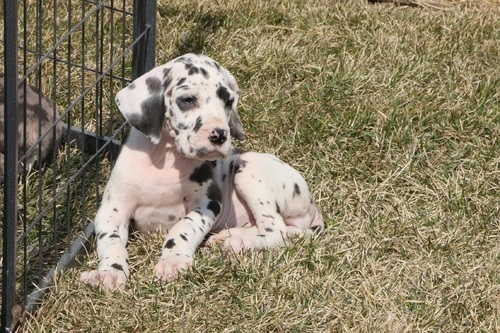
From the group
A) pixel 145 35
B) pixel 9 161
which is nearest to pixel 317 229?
pixel 145 35

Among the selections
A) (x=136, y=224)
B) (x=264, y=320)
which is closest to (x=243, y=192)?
(x=136, y=224)

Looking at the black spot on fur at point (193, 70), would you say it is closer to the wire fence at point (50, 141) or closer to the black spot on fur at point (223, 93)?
the black spot on fur at point (223, 93)

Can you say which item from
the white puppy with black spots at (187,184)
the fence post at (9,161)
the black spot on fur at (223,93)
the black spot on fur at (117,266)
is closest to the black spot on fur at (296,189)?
the white puppy with black spots at (187,184)

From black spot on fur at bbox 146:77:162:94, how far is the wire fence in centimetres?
21

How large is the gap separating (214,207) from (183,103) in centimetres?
57

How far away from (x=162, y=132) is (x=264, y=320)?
1106mm

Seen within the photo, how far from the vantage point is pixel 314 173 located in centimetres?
619

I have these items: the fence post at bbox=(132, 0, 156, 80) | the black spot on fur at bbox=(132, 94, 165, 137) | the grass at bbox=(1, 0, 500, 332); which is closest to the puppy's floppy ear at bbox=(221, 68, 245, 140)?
the black spot on fur at bbox=(132, 94, 165, 137)

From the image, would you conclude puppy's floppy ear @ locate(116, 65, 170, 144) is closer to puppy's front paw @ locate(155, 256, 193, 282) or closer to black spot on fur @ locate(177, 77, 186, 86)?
black spot on fur @ locate(177, 77, 186, 86)

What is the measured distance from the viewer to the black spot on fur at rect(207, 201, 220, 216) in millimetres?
5410

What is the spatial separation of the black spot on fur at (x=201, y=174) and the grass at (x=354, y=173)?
343 millimetres

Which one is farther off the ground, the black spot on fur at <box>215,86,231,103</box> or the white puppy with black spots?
the black spot on fur at <box>215,86,231,103</box>

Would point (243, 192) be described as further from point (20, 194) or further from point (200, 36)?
point (200, 36)

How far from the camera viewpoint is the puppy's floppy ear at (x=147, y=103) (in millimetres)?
5207
